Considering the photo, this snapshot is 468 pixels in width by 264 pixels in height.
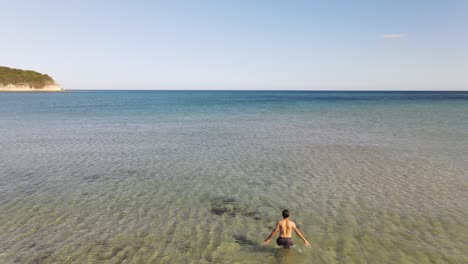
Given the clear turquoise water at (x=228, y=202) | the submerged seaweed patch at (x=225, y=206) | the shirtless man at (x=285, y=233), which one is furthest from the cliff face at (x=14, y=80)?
the shirtless man at (x=285, y=233)

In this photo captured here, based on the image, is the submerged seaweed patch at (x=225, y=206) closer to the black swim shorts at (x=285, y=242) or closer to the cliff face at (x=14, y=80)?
the black swim shorts at (x=285, y=242)

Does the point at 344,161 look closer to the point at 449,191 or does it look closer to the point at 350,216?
the point at 449,191

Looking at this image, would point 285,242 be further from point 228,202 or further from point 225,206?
point 228,202

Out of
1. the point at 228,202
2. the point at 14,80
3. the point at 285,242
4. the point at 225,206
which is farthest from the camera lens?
the point at 14,80

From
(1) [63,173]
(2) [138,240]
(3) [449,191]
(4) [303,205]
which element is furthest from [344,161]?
(1) [63,173]

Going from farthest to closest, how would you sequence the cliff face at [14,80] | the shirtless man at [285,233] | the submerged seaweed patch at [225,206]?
the cliff face at [14,80] < the submerged seaweed patch at [225,206] < the shirtless man at [285,233]

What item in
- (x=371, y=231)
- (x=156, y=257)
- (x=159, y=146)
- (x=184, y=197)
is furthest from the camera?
(x=159, y=146)

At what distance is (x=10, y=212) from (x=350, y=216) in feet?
50.6

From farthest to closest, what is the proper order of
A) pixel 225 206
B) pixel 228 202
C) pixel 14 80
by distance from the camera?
pixel 14 80 < pixel 228 202 < pixel 225 206

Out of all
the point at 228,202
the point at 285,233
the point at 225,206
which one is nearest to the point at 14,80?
the point at 228,202

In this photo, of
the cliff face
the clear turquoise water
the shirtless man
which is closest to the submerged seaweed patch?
the clear turquoise water

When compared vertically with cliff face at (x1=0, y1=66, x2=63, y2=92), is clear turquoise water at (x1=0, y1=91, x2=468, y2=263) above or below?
below

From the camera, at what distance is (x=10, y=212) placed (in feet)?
44.9

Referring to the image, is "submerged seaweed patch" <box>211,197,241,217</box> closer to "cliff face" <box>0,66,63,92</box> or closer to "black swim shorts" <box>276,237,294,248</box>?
"black swim shorts" <box>276,237,294,248</box>
